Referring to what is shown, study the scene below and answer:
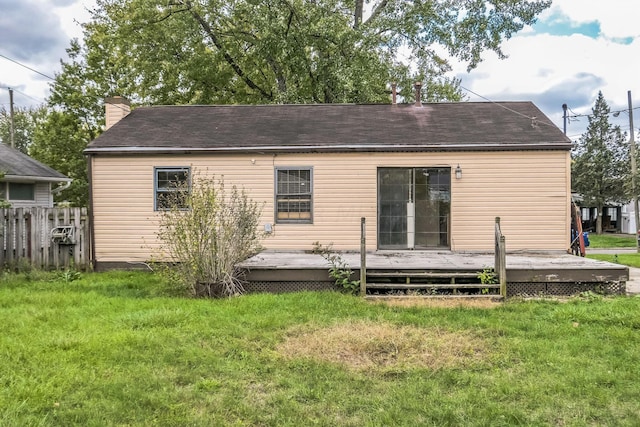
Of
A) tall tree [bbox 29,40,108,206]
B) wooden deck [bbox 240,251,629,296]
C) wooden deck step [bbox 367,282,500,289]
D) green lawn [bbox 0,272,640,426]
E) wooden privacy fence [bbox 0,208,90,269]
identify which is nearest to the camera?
green lawn [bbox 0,272,640,426]

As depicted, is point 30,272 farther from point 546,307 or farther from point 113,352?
point 546,307

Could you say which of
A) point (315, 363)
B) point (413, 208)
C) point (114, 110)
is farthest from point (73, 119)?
point (315, 363)

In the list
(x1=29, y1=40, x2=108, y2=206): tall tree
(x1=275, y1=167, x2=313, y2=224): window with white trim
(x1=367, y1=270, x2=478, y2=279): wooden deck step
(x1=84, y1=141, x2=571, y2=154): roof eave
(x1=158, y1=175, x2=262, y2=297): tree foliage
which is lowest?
(x1=367, y1=270, x2=478, y2=279): wooden deck step

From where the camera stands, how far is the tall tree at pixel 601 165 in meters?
28.2

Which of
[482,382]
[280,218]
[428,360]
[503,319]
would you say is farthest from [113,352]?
[280,218]

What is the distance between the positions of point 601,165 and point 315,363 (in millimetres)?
30253

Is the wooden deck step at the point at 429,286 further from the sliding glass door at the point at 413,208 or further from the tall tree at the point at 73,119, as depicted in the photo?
the tall tree at the point at 73,119

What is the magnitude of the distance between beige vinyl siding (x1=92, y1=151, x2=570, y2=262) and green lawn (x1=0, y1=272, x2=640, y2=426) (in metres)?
3.49

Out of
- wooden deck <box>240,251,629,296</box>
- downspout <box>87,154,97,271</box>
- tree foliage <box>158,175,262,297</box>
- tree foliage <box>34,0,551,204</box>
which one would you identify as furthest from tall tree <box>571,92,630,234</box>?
downspout <box>87,154,97,271</box>

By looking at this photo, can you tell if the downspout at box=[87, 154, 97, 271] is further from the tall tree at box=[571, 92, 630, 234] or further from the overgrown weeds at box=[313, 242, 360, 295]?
the tall tree at box=[571, 92, 630, 234]

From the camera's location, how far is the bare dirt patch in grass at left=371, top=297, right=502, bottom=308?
6.51m

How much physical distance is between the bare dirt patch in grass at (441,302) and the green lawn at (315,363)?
0.19 metres

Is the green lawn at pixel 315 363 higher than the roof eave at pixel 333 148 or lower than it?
lower

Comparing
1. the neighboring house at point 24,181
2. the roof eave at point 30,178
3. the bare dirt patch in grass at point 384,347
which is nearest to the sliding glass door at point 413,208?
the bare dirt patch in grass at point 384,347
